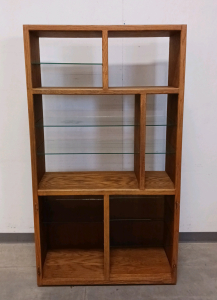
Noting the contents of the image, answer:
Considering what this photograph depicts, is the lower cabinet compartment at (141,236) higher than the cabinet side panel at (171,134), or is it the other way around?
the cabinet side panel at (171,134)

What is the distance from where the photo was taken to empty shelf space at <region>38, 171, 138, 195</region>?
2068 millimetres

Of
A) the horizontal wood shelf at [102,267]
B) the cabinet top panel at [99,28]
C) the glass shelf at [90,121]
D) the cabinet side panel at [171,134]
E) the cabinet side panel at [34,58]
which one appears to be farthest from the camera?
the glass shelf at [90,121]

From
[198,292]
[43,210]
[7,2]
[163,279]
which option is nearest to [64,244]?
[43,210]

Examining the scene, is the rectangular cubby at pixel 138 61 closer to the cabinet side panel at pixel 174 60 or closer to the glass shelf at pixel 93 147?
the cabinet side panel at pixel 174 60

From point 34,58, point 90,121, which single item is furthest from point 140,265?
point 34,58

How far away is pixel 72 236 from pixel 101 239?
9.1 inches

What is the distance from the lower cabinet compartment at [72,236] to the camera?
2.26m

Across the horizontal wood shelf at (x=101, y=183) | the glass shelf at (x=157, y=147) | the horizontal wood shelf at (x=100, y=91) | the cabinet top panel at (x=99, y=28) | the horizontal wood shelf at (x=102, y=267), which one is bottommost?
the horizontal wood shelf at (x=102, y=267)

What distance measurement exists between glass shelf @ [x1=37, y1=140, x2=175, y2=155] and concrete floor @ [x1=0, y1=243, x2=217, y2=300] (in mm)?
888

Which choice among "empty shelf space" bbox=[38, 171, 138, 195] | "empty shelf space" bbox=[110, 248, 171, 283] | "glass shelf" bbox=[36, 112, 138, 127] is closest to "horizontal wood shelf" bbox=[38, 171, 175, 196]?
A: "empty shelf space" bbox=[38, 171, 138, 195]

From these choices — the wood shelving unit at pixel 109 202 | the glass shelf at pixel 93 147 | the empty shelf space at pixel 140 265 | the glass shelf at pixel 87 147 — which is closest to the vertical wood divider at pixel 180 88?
the wood shelving unit at pixel 109 202

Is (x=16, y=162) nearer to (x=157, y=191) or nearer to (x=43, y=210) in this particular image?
(x=43, y=210)

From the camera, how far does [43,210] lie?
2295mm

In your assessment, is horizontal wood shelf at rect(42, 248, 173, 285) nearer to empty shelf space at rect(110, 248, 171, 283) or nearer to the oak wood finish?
empty shelf space at rect(110, 248, 171, 283)
